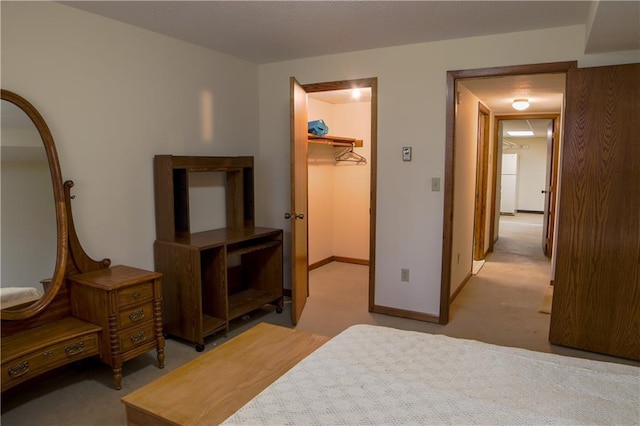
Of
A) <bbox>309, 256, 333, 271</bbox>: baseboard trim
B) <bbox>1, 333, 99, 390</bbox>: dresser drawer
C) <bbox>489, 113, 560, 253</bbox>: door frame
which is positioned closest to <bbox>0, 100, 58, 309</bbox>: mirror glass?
<bbox>1, 333, 99, 390</bbox>: dresser drawer

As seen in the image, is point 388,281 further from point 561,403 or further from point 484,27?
point 561,403

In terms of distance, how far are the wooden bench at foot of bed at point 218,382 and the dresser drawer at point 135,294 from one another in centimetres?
82

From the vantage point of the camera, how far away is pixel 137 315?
100 inches

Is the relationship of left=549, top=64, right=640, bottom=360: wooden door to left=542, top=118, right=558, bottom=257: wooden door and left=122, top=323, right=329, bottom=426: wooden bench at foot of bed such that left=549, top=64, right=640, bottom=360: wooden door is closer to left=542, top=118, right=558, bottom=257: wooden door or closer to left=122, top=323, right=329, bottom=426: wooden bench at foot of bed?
left=122, top=323, right=329, bottom=426: wooden bench at foot of bed

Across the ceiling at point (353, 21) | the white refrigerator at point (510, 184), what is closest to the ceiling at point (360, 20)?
the ceiling at point (353, 21)

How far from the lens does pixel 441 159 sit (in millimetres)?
3383

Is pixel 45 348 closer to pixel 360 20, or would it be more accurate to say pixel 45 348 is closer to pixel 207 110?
pixel 207 110

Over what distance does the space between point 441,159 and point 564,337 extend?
5.13 ft

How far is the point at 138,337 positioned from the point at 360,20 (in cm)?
245

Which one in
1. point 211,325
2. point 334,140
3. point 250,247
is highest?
point 334,140

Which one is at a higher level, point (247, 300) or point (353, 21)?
point (353, 21)

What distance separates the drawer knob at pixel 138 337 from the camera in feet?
8.29

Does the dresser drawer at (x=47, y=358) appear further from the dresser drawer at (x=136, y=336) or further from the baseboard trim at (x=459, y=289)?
the baseboard trim at (x=459, y=289)

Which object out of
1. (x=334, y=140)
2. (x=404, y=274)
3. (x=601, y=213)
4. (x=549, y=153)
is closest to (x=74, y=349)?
(x=404, y=274)
